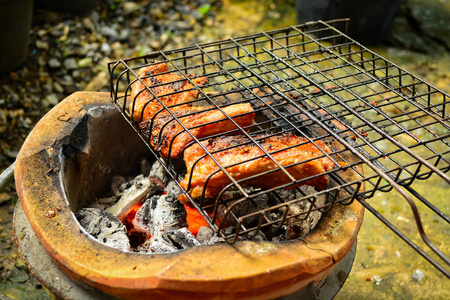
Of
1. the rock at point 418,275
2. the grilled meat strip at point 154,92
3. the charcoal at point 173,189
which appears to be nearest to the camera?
the grilled meat strip at point 154,92

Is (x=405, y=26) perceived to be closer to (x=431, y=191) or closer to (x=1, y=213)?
(x=431, y=191)

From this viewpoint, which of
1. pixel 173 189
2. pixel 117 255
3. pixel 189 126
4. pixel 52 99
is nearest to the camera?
pixel 117 255

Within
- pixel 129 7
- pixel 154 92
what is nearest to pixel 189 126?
pixel 154 92

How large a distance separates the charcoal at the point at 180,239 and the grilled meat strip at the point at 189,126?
421mm

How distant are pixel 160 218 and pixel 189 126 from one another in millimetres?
576

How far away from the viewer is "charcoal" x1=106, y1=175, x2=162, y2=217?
8.91 ft

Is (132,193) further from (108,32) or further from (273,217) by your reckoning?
(108,32)

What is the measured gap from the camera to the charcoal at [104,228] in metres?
2.17

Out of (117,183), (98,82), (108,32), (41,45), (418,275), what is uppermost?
(117,183)

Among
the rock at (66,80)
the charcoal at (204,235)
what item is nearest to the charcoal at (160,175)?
the charcoal at (204,235)

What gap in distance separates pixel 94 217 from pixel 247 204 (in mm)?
871

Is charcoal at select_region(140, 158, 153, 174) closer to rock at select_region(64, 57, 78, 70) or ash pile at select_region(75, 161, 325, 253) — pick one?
ash pile at select_region(75, 161, 325, 253)

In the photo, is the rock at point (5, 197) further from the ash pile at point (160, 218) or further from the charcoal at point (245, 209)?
the charcoal at point (245, 209)

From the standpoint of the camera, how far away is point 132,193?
282 cm
